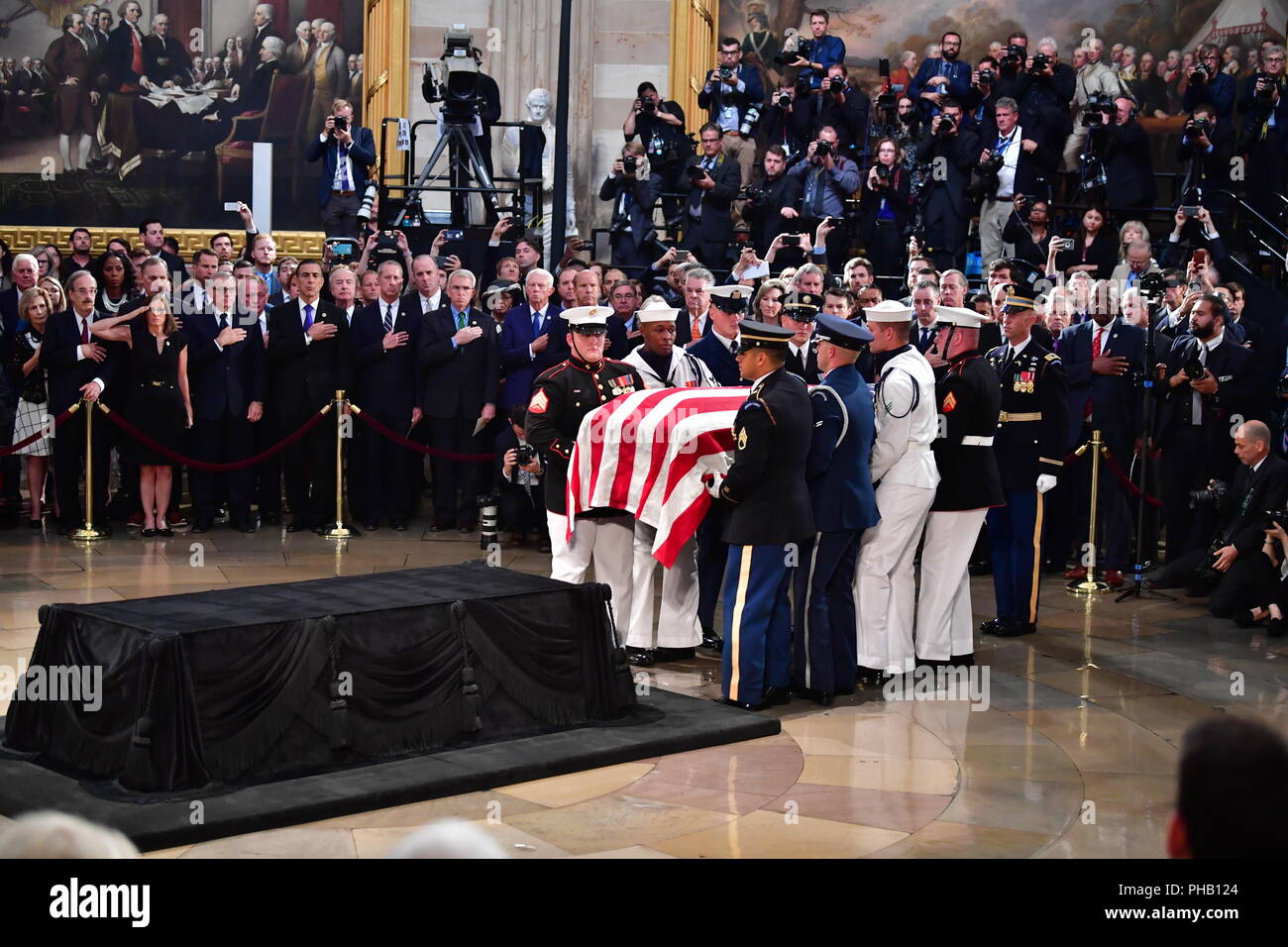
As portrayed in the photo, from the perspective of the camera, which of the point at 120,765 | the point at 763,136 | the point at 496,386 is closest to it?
the point at 120,765

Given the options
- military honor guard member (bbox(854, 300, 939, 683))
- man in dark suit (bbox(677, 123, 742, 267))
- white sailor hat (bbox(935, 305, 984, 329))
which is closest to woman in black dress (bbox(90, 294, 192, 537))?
man in dark suit (bbox(677, 123, 742, 267))

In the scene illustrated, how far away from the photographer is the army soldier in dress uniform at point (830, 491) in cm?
735

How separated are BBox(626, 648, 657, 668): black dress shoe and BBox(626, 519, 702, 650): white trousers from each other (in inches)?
0.9

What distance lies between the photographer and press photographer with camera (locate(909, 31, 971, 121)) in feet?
49.4

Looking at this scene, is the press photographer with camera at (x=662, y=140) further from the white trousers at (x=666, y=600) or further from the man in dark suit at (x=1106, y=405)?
the white trousers at (x=666, y=600)

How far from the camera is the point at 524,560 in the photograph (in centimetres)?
1082

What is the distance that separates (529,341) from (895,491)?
4.50m

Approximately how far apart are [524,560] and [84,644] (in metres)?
5.12

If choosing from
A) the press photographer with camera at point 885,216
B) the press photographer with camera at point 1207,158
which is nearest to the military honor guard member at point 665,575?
the press photographer with camera at point 885,216

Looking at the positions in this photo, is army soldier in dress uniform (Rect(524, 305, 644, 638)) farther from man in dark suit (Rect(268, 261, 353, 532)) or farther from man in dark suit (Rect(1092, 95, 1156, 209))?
man in dark suit (Rect(1092, 95, 1156, 209))
